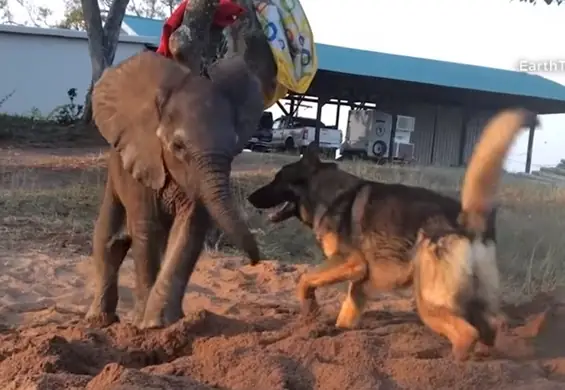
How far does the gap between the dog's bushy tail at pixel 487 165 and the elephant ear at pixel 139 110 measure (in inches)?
79.5

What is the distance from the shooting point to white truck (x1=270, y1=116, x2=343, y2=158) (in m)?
31.5

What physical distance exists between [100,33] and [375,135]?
1435 centimetres

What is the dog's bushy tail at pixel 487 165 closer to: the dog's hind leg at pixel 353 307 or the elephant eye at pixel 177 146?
the dog's hind leg at pixel 353 307

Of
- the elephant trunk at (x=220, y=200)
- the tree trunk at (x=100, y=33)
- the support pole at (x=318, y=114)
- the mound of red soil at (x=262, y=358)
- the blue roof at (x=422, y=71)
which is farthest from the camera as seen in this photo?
the blue roof at (x=422, y=71)

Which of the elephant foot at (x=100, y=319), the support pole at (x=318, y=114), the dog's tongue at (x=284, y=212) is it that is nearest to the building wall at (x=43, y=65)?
the support pole at (x=318, y=114)

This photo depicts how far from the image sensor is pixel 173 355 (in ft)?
17.7

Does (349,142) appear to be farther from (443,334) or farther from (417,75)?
(443,334)

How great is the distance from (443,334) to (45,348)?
8.60 ft

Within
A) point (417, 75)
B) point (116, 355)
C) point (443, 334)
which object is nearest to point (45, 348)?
point (116, 355)

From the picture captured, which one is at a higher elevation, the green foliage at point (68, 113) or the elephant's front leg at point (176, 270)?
the green foliage at point (68, 113)

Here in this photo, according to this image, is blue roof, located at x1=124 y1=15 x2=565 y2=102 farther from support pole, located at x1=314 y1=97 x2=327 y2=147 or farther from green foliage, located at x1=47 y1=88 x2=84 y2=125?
green foliage, located at x1=47 y1=88 x2=84 y2=125

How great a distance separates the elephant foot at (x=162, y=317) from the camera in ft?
19.5

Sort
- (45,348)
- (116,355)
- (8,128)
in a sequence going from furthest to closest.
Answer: (8,128) < (116,355) < (45,348)

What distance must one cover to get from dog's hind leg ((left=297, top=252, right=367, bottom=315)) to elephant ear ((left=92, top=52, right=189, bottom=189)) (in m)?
1.61
